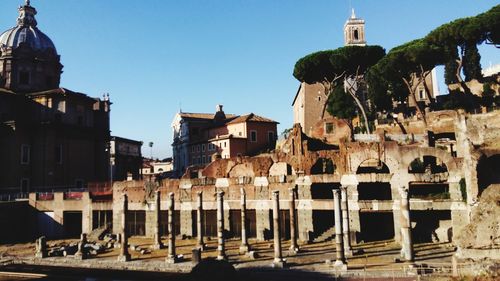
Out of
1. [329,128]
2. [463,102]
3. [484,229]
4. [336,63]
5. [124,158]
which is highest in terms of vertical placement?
[336,63]

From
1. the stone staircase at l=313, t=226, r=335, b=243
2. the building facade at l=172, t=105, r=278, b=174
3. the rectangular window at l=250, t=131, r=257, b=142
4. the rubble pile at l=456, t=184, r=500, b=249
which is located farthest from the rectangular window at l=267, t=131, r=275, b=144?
the rubble pile at l=456, t=184, r=500, b=249

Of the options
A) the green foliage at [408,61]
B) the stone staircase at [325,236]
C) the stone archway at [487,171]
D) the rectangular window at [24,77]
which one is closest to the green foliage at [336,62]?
the green foliage at [408,61]

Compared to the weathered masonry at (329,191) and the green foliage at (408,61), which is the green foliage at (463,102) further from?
the weathered masonry at (329,191)

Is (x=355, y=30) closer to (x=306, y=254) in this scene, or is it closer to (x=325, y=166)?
(x=325, y=166)

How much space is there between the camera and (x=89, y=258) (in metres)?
25.5

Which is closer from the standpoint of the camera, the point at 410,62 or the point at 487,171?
the point at 487,171

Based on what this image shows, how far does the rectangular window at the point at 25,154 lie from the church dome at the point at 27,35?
1378 cm

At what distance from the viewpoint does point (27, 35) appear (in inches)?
1923

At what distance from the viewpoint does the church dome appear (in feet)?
158

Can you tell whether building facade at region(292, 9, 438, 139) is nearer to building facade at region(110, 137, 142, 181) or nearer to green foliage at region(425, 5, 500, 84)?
green foliage at region(425, 5, 500, 84)

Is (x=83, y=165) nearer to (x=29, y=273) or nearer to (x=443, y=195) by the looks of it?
(x=29, y=273)

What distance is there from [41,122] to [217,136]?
24029 mm

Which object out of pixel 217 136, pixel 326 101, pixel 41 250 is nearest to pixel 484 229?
pixel 41 250

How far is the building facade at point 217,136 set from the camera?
A: 56469 millimetres
